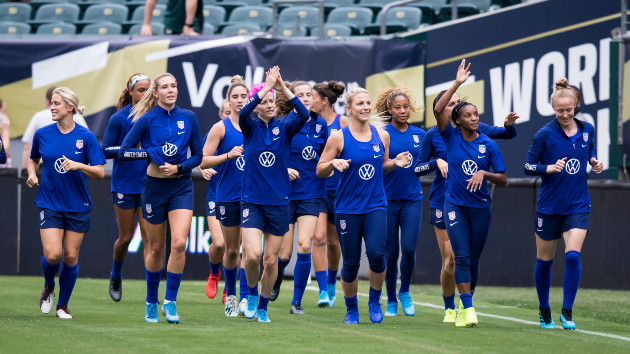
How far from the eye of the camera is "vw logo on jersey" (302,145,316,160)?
10688mm

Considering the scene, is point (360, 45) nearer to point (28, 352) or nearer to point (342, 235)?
point (342, 235)

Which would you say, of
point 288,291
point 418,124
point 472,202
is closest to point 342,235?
point 472,202

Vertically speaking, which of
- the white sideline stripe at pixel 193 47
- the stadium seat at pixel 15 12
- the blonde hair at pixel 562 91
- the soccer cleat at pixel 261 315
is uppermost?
the stadium seat at pixel 15 12

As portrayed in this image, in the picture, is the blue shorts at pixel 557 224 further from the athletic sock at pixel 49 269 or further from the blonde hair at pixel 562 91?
the athletic sock at pixel 49 269

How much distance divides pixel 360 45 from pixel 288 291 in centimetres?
454

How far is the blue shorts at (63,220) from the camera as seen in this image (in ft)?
31.1

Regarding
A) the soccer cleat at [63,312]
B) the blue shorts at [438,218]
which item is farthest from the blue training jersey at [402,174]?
the soccer cleat at [63,312]

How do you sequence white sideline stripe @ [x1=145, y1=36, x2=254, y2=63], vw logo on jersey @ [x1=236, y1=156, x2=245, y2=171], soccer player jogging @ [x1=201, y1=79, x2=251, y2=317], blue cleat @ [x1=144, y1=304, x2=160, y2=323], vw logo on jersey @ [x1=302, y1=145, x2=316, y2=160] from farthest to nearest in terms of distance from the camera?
white sideline stripe @ [x1=145, y1=36, x2=254, y2=63] → vw logo on jersey @ [x1=302, y1=145, x2=316, y2=160] → vw logo on jersey @ [x1=236, y1=156, x2=245, y2=171] → soccer player jogging @ [x1=201, y1=79, x2=251, y2=317] → blue cleat @ [x1=144, y1=304, x2=160, y2=323]

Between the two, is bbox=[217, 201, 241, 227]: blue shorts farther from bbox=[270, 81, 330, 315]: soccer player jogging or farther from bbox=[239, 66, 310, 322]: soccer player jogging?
bbox=[239, 66, 310, 322]: soccer player jogging

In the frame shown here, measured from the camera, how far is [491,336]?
864cm

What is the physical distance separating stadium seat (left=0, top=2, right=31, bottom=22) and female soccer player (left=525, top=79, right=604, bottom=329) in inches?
Answer: 536

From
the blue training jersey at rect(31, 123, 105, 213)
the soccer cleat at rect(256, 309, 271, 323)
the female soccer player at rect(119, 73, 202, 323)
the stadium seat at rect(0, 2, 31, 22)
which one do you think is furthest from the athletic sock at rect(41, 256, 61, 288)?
the stadium seat at rect(0, 2, 31, 22)

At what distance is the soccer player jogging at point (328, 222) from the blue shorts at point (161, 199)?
7.54ft

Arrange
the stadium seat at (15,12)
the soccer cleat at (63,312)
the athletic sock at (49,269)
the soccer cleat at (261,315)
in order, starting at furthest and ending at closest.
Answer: the stadium seat at (15,12)
the athletic sock at (49,269)
the soccer cleat at (63,312)
the soccer cleat at (261,315)
